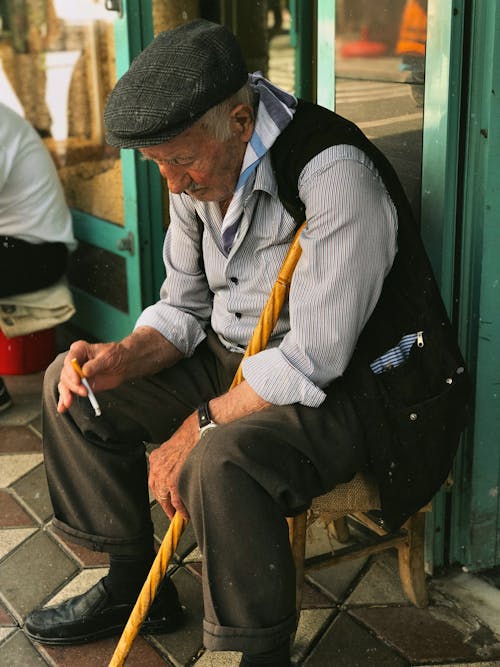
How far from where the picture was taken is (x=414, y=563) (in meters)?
2.79

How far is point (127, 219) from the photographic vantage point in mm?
4270

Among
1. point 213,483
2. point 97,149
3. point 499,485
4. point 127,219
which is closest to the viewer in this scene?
point 213,483

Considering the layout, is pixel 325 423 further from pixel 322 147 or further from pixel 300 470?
pixel 322 147

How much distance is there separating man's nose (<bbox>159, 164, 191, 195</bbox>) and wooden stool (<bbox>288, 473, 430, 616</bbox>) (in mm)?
875

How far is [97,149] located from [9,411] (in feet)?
4.55

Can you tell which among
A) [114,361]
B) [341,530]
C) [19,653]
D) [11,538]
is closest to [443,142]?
[114,361]

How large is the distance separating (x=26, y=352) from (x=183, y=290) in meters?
1.95

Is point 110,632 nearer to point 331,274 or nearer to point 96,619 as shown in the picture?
point 96,619

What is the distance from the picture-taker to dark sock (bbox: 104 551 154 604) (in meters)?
2.71

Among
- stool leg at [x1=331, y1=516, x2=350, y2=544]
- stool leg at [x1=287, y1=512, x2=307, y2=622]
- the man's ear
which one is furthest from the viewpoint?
stool leg at [x1=331, y1=516, x2=350, y2=544]

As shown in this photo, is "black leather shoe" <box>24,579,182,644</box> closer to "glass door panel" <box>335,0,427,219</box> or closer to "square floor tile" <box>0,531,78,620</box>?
"square floor tile" <box>0,531,78,620</box>

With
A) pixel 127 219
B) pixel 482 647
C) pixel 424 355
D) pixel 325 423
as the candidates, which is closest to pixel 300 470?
pixel 325 423

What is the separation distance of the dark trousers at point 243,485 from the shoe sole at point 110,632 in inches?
13.5

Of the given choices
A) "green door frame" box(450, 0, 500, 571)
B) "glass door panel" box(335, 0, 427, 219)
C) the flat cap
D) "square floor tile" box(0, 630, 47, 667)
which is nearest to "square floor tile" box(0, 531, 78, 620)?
"square floor tile" box(0, 630, 47, 667)
